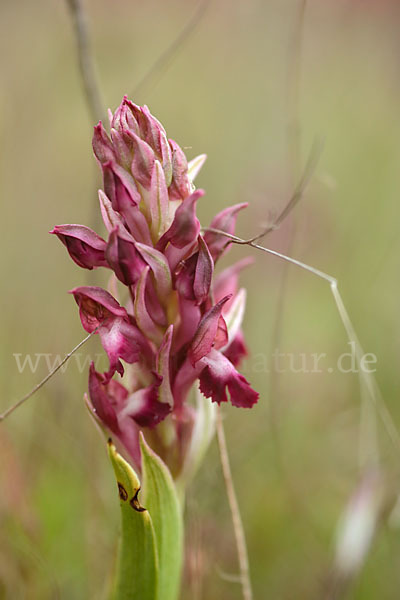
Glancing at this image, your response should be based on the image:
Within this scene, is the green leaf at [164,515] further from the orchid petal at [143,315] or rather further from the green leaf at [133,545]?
the orchid petal at [143,315]

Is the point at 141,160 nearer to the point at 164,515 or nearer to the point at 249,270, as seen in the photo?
the point at 164,515

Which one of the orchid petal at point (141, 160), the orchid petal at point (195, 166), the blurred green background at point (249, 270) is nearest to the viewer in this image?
the orchid petal at point (141, 160)

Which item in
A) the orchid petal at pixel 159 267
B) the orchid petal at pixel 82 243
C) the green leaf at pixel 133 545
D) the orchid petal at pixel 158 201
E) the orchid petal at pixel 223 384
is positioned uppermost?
the orchid petal at pixel 158 201

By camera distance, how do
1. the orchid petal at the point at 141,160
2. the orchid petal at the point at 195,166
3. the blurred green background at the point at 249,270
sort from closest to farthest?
the orchid petal at the point at 141,160 < the orchid petal at the point at 195,166 < the blurred green background at the point at 249,270

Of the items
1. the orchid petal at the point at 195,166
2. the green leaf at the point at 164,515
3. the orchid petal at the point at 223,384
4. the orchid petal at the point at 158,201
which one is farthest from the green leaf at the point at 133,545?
the orchid petal at the point at 195,166

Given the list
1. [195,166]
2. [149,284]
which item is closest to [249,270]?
[195,166]

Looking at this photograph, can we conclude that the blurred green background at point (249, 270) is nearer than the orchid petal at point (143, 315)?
No
